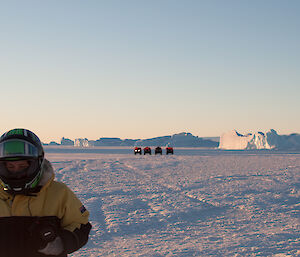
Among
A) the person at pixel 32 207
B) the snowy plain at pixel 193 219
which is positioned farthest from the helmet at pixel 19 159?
the snowy plain at pixel 193 219

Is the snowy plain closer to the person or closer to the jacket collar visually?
the person

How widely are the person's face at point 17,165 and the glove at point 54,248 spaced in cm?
46

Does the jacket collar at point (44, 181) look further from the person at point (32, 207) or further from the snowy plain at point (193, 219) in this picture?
the snowy plain at point (193, 219)

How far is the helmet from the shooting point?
83.0 inches

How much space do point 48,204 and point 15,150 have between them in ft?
1.26

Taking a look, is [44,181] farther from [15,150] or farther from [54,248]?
[54,248]

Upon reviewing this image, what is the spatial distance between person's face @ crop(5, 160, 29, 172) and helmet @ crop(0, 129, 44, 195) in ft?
0.06

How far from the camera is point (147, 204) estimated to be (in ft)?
28.3

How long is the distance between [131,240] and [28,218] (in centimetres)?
371

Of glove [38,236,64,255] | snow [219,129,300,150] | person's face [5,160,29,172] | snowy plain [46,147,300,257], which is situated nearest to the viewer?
glove [38,236,64,255]

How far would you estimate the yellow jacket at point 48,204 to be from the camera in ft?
7.14

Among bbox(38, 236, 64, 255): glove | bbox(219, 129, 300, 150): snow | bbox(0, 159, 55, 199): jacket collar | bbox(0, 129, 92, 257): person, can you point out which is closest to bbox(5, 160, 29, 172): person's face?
bbox(0, 129, 92, 257): person

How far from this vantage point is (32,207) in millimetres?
2188

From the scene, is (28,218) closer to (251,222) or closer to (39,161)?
(39,161)
